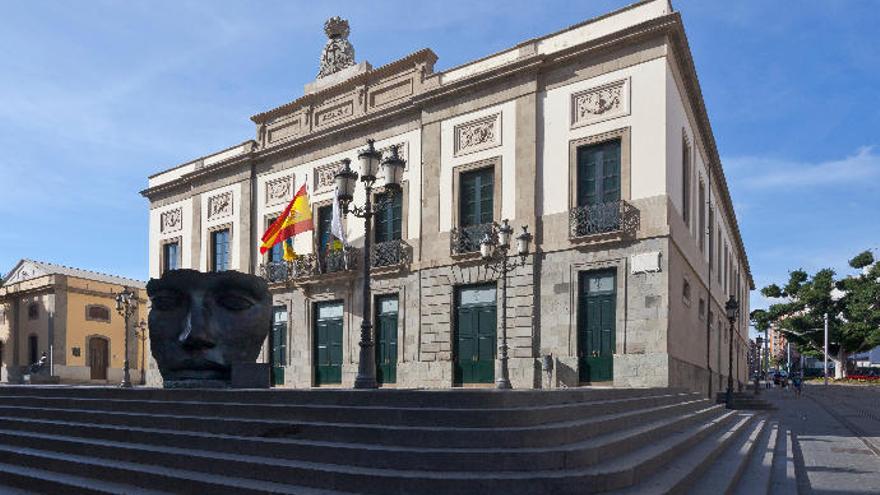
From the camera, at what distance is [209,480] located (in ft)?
19.7

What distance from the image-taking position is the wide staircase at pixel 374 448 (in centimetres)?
540

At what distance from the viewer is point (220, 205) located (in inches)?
1091

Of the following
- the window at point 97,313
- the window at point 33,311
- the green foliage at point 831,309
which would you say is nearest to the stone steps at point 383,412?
the window at point 97,313

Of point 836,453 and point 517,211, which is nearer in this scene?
point 836,453

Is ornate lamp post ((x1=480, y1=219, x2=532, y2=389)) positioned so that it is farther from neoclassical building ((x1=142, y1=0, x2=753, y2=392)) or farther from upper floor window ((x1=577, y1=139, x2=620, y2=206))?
upper floor window ((x1=577, y1=139, x2=620, y2=206))

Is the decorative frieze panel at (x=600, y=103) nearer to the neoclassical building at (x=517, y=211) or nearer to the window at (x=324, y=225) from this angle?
the neoclassical building at (x=517, y=211)

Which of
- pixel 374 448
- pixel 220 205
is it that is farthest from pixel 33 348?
pixel 374 448

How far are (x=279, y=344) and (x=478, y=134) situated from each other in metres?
11.3

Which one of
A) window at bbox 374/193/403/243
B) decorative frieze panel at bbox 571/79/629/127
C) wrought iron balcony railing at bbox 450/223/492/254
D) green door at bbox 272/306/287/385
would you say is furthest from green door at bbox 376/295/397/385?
decorative frieze panel at bbox 571/79/629/127

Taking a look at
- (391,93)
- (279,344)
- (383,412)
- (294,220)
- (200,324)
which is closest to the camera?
(383,412)

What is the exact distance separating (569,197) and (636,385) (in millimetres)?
5241

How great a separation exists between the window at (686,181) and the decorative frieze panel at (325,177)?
11.6m

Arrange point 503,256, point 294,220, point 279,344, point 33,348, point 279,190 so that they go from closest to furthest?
point 503,256
point 294,220
point 279,344
point 279,190
point 33,348

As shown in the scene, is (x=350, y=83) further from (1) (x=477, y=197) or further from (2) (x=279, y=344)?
(2) (x=279, y=344)
